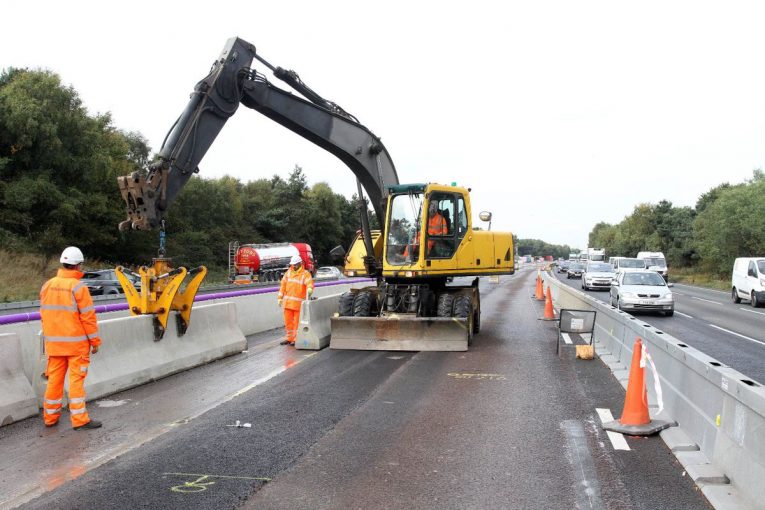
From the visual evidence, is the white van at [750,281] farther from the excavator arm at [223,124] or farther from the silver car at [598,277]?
the excavator arm at [223,124]

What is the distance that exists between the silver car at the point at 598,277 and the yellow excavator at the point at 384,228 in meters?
21.5

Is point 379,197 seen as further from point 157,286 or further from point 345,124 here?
point 157,286

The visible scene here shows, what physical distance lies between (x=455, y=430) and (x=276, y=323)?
9.88m

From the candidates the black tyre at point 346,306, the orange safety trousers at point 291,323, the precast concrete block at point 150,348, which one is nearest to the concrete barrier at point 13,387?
the precast concrete block at point 150,348

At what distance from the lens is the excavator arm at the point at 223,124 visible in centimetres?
906

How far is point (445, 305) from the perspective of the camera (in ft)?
41.0

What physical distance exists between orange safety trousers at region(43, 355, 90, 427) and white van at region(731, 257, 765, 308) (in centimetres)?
2534

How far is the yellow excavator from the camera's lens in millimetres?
10367

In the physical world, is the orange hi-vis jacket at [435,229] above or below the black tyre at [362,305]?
above

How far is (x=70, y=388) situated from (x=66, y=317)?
721 mm

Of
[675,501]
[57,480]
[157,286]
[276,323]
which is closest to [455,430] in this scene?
[675,501]

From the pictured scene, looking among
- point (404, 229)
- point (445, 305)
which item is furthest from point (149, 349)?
point (445, 305)

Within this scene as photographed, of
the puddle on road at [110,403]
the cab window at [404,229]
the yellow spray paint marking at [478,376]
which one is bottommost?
the puddle on road at [110,403]

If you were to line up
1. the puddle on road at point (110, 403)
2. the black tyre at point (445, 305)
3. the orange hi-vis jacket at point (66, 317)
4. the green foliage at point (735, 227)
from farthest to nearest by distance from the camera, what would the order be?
1. the green foliage at point (735, 227)
2. the black tyre at point (445, 305)
3. the puddle on road at point (110, 403)
4. the orange hi-vis jacket at point (66, 317)
